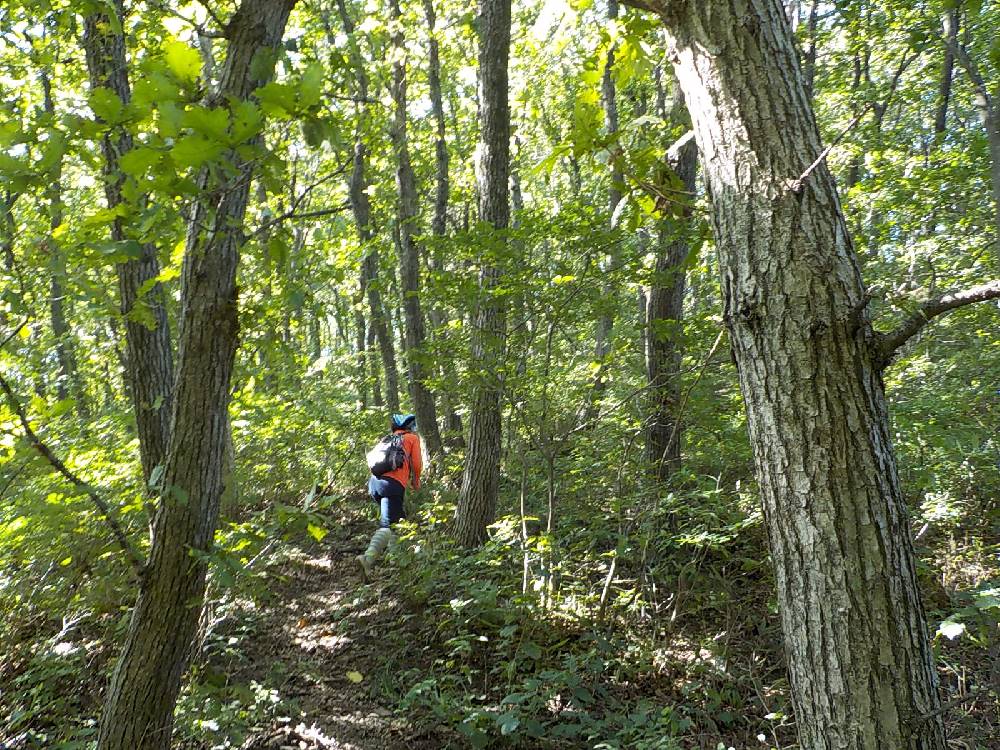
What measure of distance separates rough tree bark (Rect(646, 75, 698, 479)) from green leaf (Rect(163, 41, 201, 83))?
4.15m

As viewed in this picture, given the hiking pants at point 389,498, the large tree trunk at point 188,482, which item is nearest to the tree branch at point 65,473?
the large tree trunk at point 188,482

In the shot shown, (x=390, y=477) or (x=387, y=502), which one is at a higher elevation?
(x=390, y=477)

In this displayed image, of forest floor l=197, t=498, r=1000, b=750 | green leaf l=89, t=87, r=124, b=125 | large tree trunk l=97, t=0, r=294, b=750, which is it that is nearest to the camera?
green leaf l=89, t=87, r=124, b=125

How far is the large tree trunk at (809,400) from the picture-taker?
6.60 feet

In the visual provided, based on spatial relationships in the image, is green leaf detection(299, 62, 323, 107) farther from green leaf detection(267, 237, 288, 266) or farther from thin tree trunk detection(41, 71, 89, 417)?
thin tree trunk detection(41, 71, 89, 417)

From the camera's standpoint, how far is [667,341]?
6.46 meters

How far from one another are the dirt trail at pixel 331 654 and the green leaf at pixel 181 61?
2.90 metres

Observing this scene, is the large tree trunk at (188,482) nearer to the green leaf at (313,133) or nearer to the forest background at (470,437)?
the forest background at (470,437)

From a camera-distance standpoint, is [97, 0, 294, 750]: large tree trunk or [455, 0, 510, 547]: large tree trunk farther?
[455, 0, 510, 547]: large tree trunk

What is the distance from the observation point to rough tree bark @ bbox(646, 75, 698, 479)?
18.4 feet

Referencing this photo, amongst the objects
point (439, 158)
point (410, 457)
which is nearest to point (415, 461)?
point (410, 457)

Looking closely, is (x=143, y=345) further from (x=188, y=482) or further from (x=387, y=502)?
(x=387, y=502)

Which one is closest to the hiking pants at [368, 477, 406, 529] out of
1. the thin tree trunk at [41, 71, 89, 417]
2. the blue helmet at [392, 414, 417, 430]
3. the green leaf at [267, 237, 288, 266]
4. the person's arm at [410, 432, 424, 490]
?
the person's arm at [410, 432, 424, 490]

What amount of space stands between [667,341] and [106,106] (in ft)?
17.7
